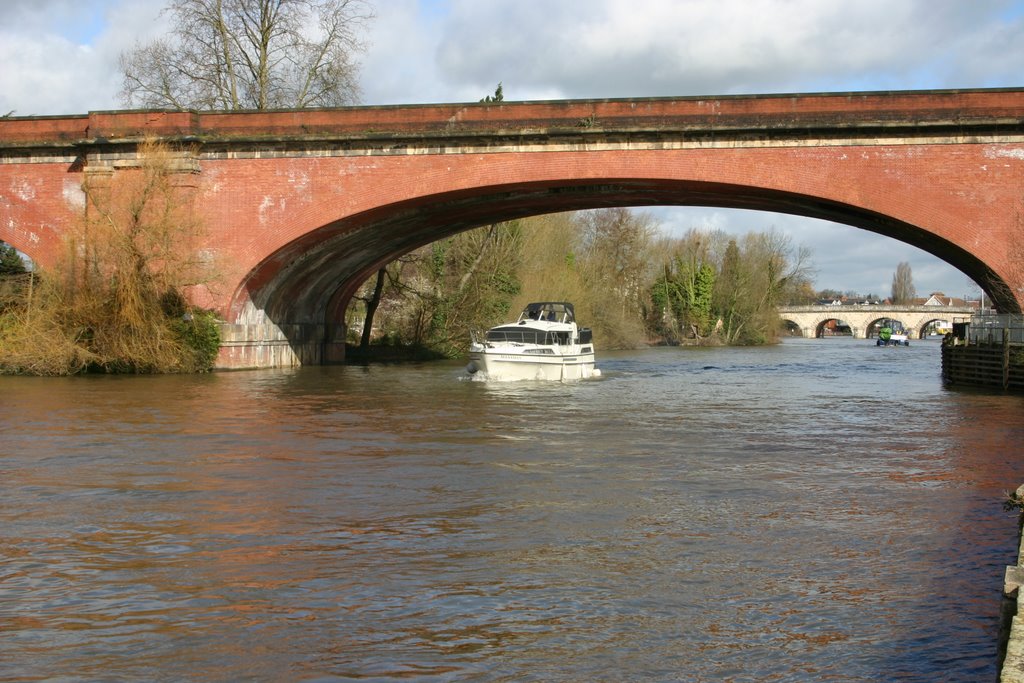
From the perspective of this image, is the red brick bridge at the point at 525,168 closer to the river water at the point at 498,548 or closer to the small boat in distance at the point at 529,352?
the small boat in distance at the point at 529,352

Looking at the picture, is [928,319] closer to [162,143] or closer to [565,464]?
[162,143]

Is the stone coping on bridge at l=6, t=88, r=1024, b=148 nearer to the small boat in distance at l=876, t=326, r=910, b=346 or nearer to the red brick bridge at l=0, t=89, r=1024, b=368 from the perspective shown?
the red brick bridge at l=0, t=89, r=1024, b=368

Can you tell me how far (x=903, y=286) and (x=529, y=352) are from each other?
15369 centimetres

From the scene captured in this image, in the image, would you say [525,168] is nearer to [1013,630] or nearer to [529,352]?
[529,352]

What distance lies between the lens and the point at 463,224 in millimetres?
33656

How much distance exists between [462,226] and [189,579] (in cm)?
2697

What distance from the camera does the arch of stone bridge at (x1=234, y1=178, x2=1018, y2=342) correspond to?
86.8 feet

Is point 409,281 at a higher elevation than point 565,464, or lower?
higher

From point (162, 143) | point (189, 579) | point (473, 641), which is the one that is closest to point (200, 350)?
point (162, 143)

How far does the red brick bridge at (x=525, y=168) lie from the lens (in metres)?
24.6

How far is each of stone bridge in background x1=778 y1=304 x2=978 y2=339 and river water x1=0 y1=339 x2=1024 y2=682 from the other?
9489 cm

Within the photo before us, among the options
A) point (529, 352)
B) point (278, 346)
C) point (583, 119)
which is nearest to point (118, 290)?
point (278, 346)

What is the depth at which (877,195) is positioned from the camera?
81.7 feet

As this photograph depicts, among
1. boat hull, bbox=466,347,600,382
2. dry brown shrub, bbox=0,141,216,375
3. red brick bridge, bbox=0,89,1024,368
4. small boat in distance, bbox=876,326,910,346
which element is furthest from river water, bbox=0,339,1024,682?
small boat in distance, bbox=876,326,910,346
